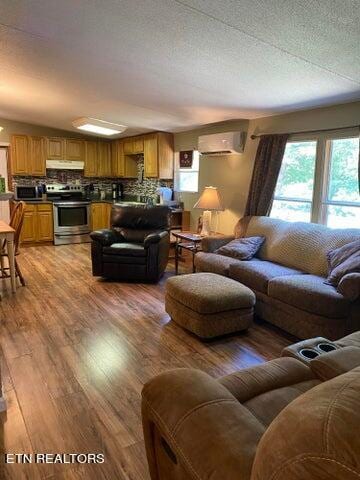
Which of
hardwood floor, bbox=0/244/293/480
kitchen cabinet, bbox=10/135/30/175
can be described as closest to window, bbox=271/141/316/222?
hardwood floor, bbox=0/244/293/480

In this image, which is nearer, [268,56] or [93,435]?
[93,435]

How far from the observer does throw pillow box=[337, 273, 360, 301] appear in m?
2.57

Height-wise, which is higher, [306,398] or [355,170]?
[355,170]

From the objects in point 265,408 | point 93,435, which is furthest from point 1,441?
point 265,408

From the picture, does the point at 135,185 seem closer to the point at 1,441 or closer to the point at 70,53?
the point at 70,53

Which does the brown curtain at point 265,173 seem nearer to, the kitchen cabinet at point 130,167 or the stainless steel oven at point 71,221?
the kitchen cabinet at point 130,167

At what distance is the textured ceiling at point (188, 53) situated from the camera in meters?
2.00

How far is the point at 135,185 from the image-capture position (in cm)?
754

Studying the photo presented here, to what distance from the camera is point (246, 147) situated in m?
4.71

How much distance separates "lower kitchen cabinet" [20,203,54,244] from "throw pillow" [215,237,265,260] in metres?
4.11

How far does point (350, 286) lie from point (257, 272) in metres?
0.93

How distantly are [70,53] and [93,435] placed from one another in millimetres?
2945

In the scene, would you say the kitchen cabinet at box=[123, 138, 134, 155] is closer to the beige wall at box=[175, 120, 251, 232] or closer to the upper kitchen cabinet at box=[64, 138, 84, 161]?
the upper kitchen cabinet at box=[64, 138, 84, 161]

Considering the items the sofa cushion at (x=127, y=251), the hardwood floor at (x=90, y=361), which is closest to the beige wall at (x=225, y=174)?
the sofa cushion at (x=127, y=251)
